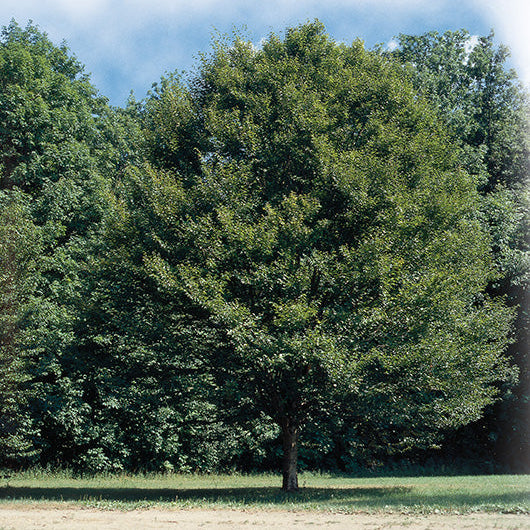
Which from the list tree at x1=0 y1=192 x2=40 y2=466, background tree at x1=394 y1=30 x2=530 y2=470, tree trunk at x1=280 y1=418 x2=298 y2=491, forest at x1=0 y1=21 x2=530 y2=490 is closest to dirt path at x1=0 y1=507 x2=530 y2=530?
forest at x1=0 y1=21 x2=530 y2=490

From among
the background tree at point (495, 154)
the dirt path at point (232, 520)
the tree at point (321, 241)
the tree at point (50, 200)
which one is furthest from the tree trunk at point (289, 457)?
the background tree at point (495, 154)

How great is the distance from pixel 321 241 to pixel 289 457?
25.8ft

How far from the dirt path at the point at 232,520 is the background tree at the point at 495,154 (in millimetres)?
21419

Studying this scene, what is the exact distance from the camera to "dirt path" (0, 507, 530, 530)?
11602 millimetres

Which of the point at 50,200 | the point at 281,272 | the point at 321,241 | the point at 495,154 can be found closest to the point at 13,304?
the point at 50,200

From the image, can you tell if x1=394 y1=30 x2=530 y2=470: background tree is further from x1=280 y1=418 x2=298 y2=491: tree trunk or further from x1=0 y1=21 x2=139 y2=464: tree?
x1=0 y1=21 x2=139 y2=464: tree

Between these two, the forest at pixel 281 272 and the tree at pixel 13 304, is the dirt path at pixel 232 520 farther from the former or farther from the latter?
the tree at pixel 13 304

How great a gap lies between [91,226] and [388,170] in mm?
21118

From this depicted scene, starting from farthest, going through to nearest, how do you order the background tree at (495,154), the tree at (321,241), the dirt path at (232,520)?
1. the background tree at (495,154)
2. the tree at (321,241)
3. the dirt path at (232,520)

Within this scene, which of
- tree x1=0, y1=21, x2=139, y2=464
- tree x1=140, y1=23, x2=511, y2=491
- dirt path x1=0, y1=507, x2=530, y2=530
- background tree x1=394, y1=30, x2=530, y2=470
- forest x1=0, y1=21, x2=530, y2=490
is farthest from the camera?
background tree x1=394, y1=30, x2=530, y2=470

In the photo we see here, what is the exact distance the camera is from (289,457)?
71.5 ft

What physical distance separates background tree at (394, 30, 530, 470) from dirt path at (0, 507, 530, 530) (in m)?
21.4

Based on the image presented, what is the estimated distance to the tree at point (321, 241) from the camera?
1861 centimetres

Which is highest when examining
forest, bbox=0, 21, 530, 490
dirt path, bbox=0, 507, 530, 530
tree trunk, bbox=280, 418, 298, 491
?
forest, bbox=0, 21, 530, 490
